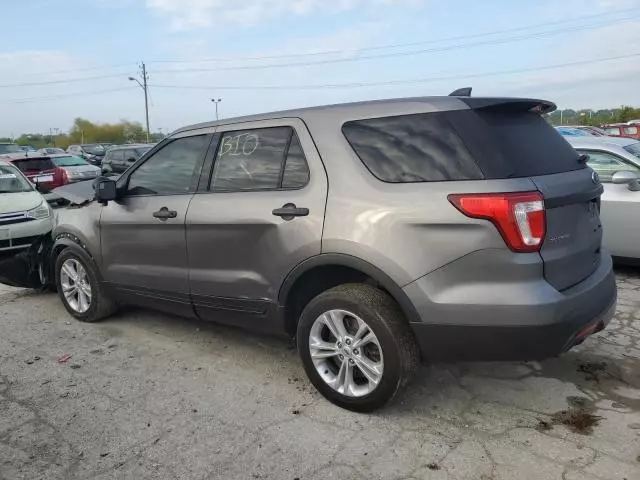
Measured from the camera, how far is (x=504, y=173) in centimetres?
272

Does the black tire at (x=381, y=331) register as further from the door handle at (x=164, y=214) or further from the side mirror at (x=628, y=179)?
the side mirror at (x=628, y=179)

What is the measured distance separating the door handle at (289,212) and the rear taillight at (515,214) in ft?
3.20

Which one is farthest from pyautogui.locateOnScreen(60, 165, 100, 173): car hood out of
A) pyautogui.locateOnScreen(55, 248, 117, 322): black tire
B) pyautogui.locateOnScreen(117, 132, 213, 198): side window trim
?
pyautogui.locateOnScreen(117, 132, 213, 198): side window trim

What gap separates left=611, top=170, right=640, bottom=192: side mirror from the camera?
5.73 metres

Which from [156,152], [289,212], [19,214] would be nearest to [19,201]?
[19,214]

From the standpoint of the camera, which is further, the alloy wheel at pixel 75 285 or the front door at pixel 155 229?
the alloy wheel at pixel 75 285

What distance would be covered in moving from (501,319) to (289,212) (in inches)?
52.6

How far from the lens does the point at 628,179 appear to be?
5.71m

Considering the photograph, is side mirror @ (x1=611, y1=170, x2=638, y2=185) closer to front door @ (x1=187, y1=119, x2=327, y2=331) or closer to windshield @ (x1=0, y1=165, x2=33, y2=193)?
front door @ (x1=187, y1=119, x2=327, y2=331)

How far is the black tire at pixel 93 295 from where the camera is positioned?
15.4 feet

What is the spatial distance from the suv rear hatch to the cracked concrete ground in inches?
32.5

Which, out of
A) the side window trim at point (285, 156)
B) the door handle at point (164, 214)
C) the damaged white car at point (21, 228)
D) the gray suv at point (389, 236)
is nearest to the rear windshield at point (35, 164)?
the damaged white car at point (21, 228)

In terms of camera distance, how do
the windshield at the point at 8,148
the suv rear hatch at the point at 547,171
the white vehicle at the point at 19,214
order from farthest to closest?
1. the windshield at the point at 8,148
2. the white vehicle at the point at 19,214
3. the suv rear hatch at the point at 547,171

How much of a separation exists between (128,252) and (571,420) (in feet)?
10.8
